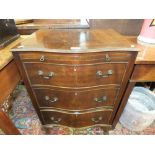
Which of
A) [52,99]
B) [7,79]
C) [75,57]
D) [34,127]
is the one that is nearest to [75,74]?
[75,57]

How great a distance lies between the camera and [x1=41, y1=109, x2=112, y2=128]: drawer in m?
1.04

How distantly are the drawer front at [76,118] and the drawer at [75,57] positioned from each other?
48 centimetres

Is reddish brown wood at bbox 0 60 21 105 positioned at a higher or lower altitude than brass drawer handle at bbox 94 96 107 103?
higher

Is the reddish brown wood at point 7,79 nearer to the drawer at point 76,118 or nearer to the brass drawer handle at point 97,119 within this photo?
the drawer at point 76,118

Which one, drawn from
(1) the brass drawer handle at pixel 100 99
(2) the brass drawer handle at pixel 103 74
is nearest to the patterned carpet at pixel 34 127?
Result: (1) the brass drawer handle at pixel 100 99

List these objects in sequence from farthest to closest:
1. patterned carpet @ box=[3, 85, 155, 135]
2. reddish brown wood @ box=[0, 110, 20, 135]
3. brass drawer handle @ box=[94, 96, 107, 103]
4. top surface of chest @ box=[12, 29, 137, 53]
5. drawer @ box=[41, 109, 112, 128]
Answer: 1. patterned carpet @ box=[3, 85, 155, 135]
2. drawer @ box=[41, 109, 112, 128]
3. brass drawer handle @ box=[94, 96, 107, 103]
4. reddish brown wood @ box=[0, 110, 20, 135]
5. top surface of chest @ box=[12, 29, 137, 53]

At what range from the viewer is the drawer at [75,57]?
70cm

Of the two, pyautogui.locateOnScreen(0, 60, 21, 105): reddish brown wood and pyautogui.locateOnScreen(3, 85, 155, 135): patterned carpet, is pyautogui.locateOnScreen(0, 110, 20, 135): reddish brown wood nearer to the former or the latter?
pyautogui.locateOnScreen(0, 60, 21, 105): reddish brown wood

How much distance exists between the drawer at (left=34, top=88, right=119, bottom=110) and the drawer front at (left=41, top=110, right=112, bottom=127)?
0.08m

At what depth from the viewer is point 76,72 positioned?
0.77m

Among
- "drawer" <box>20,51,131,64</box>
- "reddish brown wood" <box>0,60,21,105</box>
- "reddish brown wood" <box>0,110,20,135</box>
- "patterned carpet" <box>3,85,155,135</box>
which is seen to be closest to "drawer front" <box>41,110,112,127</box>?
"patterned carpet" <box>3,85,155,135</box>
